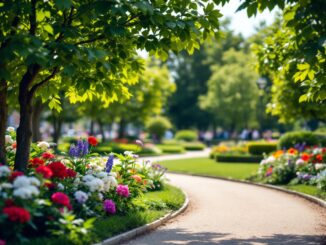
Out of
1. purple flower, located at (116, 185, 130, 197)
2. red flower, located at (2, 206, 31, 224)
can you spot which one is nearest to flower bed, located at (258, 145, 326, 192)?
purple flower, located at (116, 185, 130, 197)

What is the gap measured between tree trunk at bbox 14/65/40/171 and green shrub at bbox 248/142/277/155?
22514 mm

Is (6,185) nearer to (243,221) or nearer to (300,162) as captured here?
(243,221)

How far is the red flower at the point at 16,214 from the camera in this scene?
7.11 meters

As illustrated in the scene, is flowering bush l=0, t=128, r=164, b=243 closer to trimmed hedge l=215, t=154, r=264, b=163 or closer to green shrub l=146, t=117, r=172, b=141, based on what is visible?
trimmed hedge l=215, t=154, r=264, b=163

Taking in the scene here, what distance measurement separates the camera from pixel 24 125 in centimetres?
1070

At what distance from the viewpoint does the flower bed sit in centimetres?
1795

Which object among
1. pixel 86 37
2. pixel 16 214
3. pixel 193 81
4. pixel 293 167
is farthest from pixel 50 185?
pixel 193 81

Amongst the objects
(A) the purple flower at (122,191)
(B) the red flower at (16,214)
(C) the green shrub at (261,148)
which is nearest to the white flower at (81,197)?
(B) the red flower at (16,214)

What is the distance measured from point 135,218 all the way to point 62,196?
105 inches

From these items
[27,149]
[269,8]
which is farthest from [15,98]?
[269,8]

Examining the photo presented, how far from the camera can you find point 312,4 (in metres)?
8.14

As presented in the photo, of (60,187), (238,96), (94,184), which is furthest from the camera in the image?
(238,96)

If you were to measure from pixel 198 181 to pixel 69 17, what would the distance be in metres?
12.8

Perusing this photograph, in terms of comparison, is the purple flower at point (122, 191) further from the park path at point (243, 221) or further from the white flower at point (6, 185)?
the white flower at point (6, 185)
